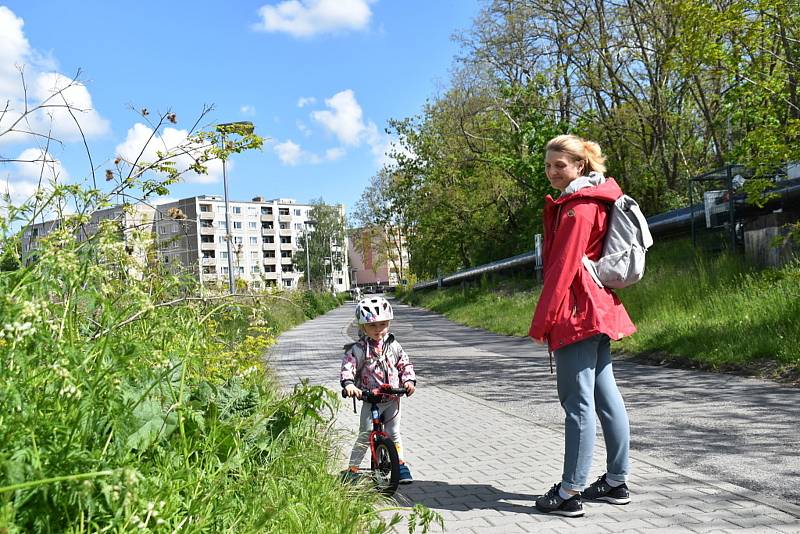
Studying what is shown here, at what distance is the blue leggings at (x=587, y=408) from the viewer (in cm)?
422

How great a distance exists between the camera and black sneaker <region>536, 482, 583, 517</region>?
4.18m

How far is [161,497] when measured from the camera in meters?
2.58

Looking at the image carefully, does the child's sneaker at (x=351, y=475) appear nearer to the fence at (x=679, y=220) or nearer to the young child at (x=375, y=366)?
the young child at (x=375, y=366)

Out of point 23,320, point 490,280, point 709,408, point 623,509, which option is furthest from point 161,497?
point 490,280

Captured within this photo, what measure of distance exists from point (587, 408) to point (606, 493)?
0.57m

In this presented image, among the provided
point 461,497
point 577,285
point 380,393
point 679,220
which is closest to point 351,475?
point 380,393

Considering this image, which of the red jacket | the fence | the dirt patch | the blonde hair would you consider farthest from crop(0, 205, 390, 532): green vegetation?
the fence

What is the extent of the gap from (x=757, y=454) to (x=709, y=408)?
71.3 inches

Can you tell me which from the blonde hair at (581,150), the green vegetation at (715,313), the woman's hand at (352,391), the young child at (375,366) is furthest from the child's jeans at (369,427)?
the green vegetation at (715,313)

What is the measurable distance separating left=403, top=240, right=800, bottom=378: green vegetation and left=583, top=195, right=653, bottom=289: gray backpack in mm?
4937

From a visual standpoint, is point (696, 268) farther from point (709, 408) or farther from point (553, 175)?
point (553, 175)

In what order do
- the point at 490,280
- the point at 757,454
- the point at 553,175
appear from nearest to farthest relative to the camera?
1. the point at 553,175
2. the point at 757,454
3. the point at 490,280

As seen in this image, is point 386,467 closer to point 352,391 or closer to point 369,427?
point 369,427

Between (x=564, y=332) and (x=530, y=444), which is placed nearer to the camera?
(x=564, y=332)
